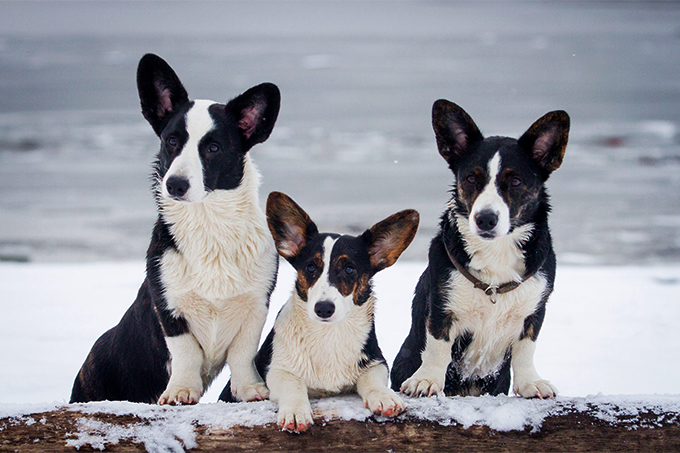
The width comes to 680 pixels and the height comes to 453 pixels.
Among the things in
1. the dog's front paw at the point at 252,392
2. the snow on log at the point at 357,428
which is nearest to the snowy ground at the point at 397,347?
the snow on log at the point at 357,428

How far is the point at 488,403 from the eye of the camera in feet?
8.80

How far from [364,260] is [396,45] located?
22.1m

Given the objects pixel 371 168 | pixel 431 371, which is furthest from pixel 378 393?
pixel 371 168

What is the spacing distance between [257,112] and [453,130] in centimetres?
89

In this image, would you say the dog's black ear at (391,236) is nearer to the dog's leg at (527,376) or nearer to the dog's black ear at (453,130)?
the dog's black ear at (453,130)

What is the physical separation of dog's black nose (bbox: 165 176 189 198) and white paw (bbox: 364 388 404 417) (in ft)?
3.63

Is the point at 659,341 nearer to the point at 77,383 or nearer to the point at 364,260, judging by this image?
the point at 364,260

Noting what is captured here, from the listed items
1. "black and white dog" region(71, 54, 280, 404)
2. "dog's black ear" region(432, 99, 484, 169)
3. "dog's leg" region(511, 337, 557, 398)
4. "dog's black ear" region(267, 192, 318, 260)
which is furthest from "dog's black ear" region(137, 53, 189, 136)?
"dog's leg" region(511, 337, 557, 398)

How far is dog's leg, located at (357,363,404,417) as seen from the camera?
2.64m

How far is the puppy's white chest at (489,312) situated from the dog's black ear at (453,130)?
57 centimetres

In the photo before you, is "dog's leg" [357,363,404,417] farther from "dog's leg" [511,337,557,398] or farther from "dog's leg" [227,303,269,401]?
"dog's leg" [511,337,557,398]

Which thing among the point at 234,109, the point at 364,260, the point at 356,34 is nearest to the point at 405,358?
the point at 364,260

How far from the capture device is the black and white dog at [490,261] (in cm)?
303

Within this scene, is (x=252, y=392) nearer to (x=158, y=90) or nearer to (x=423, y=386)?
(x=423, y=386)
